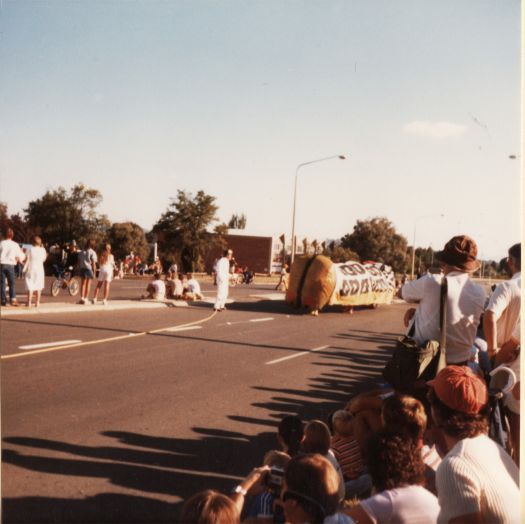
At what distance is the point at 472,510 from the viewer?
2.55 m

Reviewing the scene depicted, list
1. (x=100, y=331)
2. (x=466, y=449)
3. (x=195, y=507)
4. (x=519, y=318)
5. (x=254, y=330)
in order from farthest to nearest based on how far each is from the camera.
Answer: (x=254, y=330) → (x=100, y=331) → (x=519, y=318) → (x=466, y=449) → (x=195, y=507)

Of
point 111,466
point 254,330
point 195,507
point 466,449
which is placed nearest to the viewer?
point 195,507

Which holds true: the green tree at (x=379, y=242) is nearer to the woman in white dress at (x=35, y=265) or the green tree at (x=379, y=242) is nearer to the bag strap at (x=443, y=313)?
the woman in white dress at (x=35, y=265)

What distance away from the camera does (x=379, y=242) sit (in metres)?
60.8

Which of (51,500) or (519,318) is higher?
(519,318)

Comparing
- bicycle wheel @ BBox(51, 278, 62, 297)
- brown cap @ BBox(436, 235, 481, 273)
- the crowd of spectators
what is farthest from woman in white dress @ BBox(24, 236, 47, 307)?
brown cap @ BBox(436, 235, 481, 273)

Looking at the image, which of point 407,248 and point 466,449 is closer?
point 466,449

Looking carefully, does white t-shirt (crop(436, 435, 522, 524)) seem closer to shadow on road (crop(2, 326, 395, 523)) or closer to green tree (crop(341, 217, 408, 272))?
shadow on road (crop(2, 326, 395, 523))


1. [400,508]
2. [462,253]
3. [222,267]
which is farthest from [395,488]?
[222,267]

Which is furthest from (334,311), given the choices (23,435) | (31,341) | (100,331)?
(23,435)

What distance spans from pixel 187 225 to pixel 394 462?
18627mm

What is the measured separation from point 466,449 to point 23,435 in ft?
13.9

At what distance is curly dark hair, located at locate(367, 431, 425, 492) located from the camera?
294 centimetres

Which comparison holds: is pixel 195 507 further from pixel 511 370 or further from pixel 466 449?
pixel 511 370
